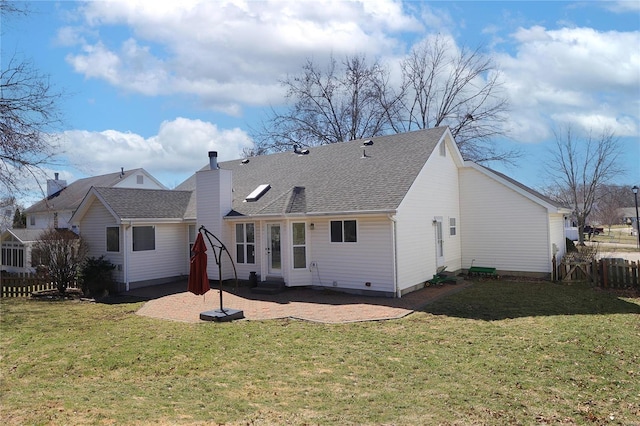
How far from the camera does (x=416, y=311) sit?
12234 millimetres

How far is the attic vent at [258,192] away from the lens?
18694 millimetres

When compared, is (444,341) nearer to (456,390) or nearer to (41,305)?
(456,390)

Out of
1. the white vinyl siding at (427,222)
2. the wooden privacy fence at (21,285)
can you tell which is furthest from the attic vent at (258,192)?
the wooden privacy fence at (21,285)

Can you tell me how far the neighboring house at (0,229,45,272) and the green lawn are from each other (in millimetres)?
16523

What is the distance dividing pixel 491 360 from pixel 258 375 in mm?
4190

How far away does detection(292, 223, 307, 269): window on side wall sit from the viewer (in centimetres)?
1619

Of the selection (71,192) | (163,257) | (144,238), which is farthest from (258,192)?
(71,192)

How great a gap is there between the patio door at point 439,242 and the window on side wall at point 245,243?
7.42m

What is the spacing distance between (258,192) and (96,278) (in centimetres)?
742

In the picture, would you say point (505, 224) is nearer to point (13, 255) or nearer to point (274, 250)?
point (274, 250)

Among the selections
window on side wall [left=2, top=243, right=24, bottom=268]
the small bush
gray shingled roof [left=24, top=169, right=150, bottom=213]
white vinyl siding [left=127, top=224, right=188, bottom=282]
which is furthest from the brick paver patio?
gray shingled roof [left=24, top=169, right=150, bottom=213]

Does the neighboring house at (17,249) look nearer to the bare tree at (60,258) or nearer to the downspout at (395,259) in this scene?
the bare tree at (60,258)

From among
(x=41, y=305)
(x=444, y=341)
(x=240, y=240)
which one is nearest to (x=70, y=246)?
(x=41, y=305)

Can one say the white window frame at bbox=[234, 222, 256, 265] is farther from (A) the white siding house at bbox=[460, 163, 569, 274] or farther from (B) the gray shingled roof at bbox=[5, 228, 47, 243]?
(B) the gray shingled roof at bbox=[5, 228, 47, 243]
